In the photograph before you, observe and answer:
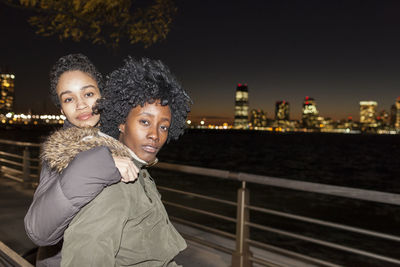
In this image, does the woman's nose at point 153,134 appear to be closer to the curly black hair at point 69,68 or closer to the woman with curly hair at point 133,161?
Answer: the woman with curly hair at point 133,161

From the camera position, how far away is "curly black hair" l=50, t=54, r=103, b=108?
196 cm

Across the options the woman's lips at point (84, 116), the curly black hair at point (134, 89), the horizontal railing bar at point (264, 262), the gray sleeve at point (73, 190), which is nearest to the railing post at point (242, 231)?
the horizontal railing bar at point (264, 262)

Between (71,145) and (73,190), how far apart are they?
0.25 metres

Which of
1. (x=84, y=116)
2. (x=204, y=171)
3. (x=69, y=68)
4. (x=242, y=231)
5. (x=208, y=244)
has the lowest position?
(x=208, y=244)

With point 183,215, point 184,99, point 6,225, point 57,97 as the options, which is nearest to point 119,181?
point 184,99

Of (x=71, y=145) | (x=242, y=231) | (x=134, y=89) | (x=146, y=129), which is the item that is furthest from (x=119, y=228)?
(x=242, y=231)

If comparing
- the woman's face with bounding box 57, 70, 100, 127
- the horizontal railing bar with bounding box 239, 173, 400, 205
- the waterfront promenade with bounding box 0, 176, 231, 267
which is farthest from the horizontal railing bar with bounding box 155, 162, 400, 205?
the woman's face with bounding box 57, 70, 100, 127

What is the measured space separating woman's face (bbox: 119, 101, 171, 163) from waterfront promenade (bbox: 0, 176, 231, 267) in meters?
2.39

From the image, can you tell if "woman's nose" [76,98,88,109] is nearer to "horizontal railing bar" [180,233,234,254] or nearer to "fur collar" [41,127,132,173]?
"fur collar" [41,127,132,173]

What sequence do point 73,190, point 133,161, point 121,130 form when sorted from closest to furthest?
point 73,190
point 133,161
point 121,130

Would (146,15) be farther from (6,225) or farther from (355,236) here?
(355,236)

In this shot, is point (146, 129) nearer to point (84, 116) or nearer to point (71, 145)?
point (71, 145)

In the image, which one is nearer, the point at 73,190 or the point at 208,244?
the point at 73,190

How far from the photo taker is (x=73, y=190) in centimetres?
104
